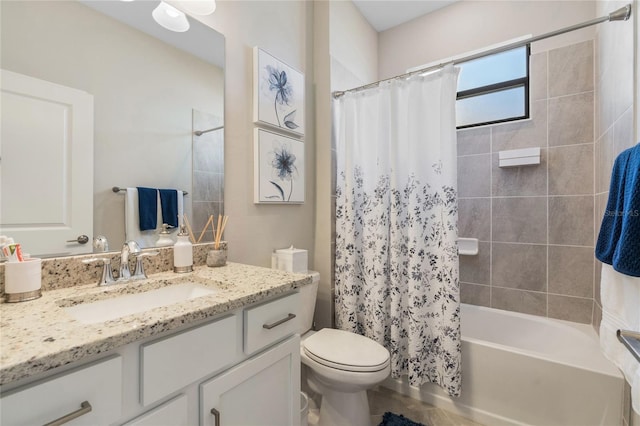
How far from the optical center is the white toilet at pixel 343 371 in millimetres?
1358

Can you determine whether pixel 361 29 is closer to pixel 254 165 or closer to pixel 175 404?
pixel 254 165

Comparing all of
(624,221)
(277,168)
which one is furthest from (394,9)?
(624,221)

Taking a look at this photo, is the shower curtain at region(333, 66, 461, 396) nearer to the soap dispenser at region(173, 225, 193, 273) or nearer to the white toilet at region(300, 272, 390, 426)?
the white toilet at region(300, 272, 390, 426)

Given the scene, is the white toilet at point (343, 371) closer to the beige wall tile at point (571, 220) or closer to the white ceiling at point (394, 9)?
the beige wall tile at point (571, 220)

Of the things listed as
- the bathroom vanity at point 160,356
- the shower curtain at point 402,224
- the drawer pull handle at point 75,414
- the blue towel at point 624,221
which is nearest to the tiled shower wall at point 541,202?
the shower curtain at point 402,224

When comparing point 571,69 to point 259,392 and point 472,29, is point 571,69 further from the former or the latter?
point 259,392

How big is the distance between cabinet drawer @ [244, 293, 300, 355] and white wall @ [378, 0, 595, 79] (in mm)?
2480

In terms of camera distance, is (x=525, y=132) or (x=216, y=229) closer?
(x=216, y=229)

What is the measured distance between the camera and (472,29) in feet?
7.83

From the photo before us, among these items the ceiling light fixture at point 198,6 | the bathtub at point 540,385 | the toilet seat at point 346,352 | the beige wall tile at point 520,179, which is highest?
the ceiling light fixture at point 198,6

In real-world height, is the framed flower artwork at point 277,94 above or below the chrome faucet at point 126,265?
above

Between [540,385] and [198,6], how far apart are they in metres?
2.45

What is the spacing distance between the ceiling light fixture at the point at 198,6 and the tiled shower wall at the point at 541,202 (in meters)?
2.04

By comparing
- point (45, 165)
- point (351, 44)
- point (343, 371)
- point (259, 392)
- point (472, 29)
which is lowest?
point (343, 371)
